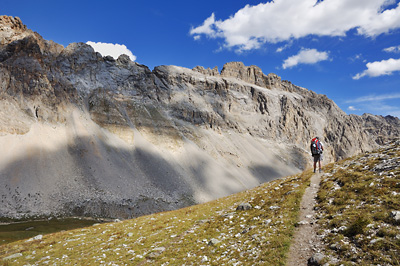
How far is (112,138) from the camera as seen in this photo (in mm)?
116625

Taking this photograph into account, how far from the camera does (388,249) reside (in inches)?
333

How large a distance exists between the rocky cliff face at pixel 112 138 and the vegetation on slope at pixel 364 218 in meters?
79.1

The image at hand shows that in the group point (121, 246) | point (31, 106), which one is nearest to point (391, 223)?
point (121, 246)

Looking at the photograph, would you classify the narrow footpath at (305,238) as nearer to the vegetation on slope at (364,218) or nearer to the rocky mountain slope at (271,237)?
the rocky mountain slope at (271,237)

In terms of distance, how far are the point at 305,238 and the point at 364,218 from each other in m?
2.88

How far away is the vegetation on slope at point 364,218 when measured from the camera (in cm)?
866

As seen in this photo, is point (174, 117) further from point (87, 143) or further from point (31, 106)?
point (31, 106)

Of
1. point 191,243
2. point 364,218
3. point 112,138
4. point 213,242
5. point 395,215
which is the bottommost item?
point 191,243

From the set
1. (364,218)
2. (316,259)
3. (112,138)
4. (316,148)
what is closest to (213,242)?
(316,259)

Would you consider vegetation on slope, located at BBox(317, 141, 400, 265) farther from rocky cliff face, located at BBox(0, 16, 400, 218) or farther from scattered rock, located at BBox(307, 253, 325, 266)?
rocky cliff face, located at BBox(0, 16, 400, 218)

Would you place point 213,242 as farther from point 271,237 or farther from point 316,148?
point 316,148

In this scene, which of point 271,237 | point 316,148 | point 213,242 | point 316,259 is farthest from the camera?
point 316,148

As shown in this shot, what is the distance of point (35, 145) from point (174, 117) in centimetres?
8288

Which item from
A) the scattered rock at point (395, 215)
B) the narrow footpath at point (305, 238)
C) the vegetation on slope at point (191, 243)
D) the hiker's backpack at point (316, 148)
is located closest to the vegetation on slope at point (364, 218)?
the scattered rock at point (395, 215)
